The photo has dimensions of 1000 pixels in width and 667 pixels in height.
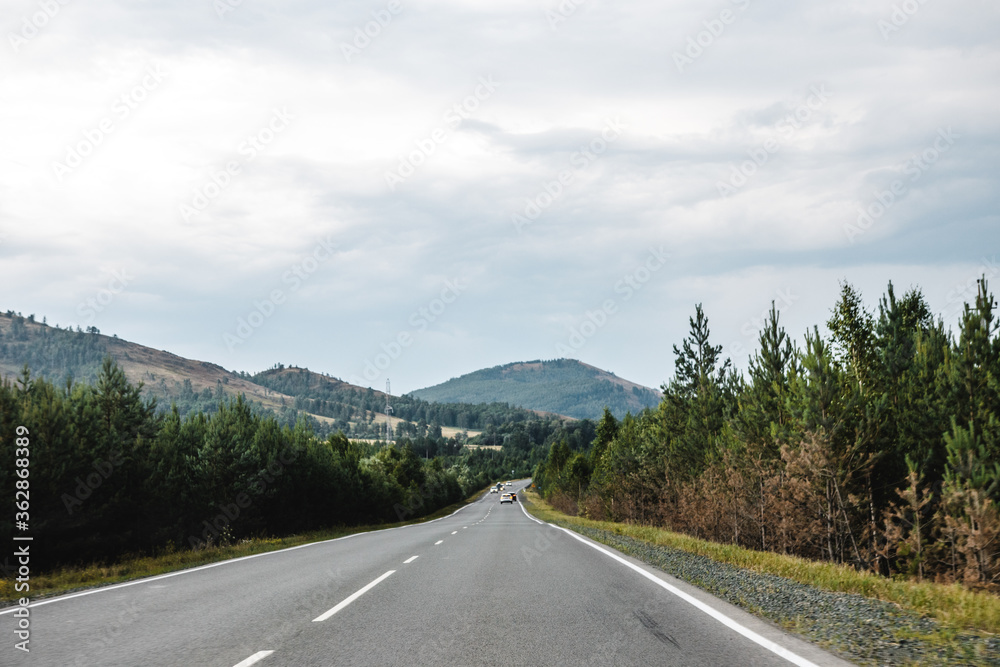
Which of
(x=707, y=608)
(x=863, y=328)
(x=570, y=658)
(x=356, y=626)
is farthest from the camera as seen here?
(x=863, y=328)

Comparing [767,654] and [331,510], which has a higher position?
[767,654]

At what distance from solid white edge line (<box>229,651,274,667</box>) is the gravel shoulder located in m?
4.67

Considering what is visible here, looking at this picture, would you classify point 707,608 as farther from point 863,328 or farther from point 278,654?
point 863,328

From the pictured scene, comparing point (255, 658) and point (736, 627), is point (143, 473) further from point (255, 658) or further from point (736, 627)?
point (736, 627)

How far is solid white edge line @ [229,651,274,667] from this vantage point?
5.54 meters

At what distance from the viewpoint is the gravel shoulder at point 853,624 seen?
5418mm

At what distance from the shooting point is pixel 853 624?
261 inches

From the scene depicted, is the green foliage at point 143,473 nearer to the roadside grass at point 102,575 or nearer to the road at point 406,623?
the roadside grass at point 102,575

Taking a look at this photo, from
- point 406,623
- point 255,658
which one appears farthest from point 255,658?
point 406,623

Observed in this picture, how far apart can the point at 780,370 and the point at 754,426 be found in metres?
2.17

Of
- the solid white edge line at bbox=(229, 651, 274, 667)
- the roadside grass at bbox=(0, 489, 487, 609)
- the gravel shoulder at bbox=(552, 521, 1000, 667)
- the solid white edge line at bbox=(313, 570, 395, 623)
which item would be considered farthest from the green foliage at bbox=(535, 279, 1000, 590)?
the roadside grass at bbox=(0, 489, 487, 609)

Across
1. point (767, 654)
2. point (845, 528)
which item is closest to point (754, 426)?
point (845, 528)

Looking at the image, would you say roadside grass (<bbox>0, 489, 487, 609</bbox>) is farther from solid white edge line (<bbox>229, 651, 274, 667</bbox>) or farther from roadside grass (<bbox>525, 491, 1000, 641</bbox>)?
roadside grass (<bbox>525, 491, 1000, 641</bbox>)

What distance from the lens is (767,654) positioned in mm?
5676
